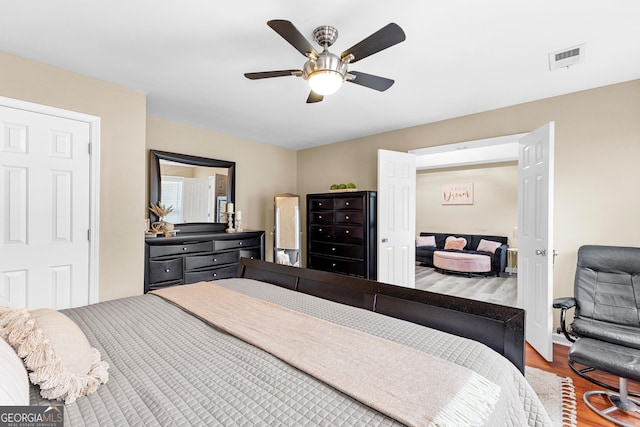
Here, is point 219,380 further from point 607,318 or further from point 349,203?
point 349,203

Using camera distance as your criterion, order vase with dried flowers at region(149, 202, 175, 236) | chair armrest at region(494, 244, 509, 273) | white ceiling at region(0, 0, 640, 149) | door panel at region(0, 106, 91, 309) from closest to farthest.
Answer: white ceiling at region(0, 0, 640, 149)
door panel at region(0, 106, 91, 309)
vase with dried flowers at region(149, 202, 175, 236)
chair armrest at region(494, 244, 509, 273)

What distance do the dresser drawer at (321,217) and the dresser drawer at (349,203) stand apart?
0.18 metres

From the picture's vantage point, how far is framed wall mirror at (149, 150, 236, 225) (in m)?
3.61

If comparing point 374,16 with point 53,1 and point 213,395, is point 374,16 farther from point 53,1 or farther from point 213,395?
point 213,395

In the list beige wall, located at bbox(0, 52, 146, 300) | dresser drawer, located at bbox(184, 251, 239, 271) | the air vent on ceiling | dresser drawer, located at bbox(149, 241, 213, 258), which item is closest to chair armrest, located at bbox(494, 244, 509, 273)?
the air vent on ceiling

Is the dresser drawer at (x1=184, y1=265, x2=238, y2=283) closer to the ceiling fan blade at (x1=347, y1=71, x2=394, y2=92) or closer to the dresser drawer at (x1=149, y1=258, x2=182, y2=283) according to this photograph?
the dresser drawer at (x1=149, y1=258, x2=182, y2=283)

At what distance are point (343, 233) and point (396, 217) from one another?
29.3 inches

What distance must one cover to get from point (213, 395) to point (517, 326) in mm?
1229

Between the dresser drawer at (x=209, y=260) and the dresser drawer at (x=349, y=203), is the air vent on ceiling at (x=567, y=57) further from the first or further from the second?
the dresser drawer at (x=209, y=260)

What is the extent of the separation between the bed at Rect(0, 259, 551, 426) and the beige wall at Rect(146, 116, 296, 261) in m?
2.65

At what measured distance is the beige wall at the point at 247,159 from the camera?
375cm

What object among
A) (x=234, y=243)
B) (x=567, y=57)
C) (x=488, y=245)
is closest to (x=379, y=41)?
(x=567, y=57)

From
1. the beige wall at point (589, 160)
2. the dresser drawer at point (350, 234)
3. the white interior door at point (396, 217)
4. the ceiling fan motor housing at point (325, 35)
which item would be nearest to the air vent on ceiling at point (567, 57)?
the beige wall at point (589, 160)

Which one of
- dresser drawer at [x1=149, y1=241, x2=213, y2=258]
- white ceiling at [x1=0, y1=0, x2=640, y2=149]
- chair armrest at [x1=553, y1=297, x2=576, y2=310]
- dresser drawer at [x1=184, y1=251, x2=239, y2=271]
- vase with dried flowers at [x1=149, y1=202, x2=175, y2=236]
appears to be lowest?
chair armrest at [x1=553, y1=297, x2=576, y2=310]
